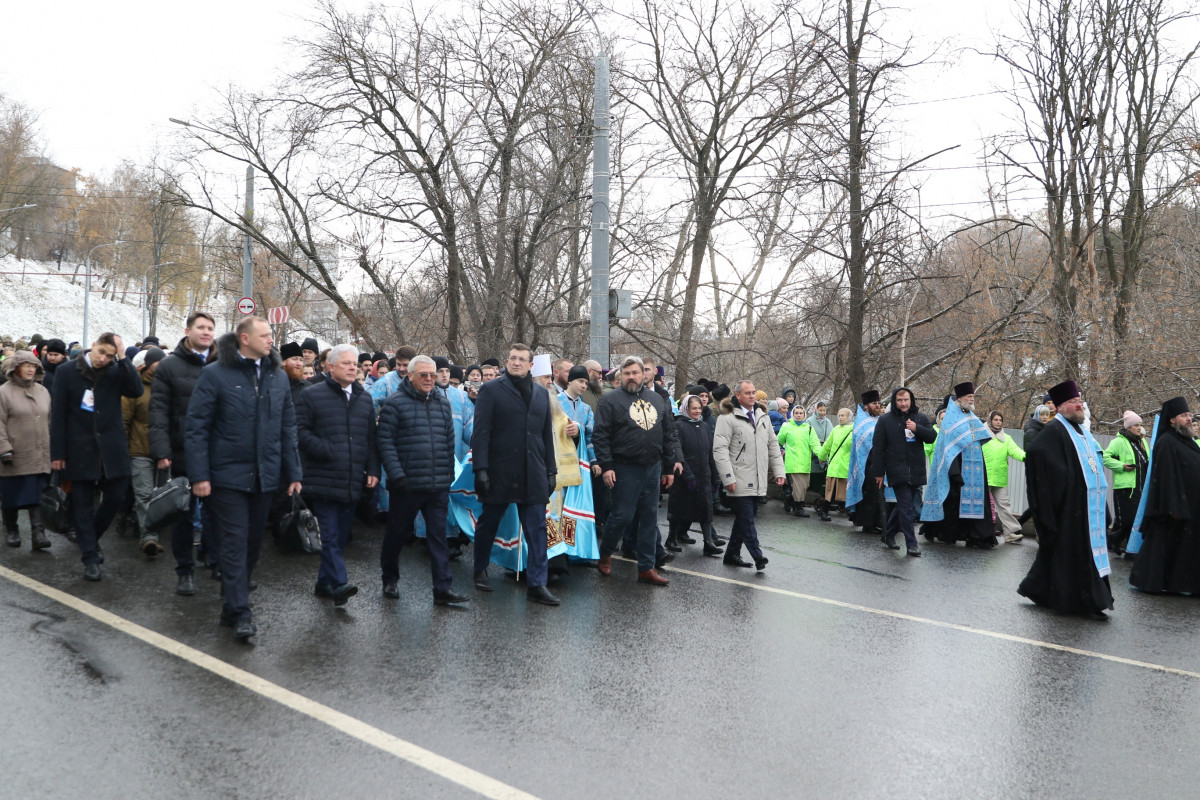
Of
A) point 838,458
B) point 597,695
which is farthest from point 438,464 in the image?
point 838,458

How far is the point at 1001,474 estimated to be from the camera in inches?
530

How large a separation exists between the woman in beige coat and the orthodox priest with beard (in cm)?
1013

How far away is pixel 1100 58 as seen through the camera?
1950 centimetres

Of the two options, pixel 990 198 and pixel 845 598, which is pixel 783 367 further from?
pixel 845 598

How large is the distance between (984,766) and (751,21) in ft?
63.5

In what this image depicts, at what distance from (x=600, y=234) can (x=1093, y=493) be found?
843cm

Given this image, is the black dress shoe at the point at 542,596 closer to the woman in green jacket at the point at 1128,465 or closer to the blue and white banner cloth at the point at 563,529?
the blue and white banner cloth at the point at 563,529

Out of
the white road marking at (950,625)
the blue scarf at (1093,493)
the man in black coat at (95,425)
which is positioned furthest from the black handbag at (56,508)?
the blue scarf at (1093,493)

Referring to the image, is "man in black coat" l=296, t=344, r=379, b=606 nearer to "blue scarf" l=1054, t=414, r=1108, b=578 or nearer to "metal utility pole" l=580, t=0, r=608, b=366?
"blue scarf" l=1054, t=414, r=1108, b=578

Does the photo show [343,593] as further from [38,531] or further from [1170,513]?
[1170,513]

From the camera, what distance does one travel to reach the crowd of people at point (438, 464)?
6.68 metres

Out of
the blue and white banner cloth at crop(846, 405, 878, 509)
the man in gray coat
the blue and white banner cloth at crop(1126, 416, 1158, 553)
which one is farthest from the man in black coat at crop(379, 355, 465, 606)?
the blue and white banner cloth at crop(846, 405, 878, 509)

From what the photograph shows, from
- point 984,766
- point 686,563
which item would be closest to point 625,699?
point 984,766

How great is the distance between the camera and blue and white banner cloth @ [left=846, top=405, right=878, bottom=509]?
14.6 meters
